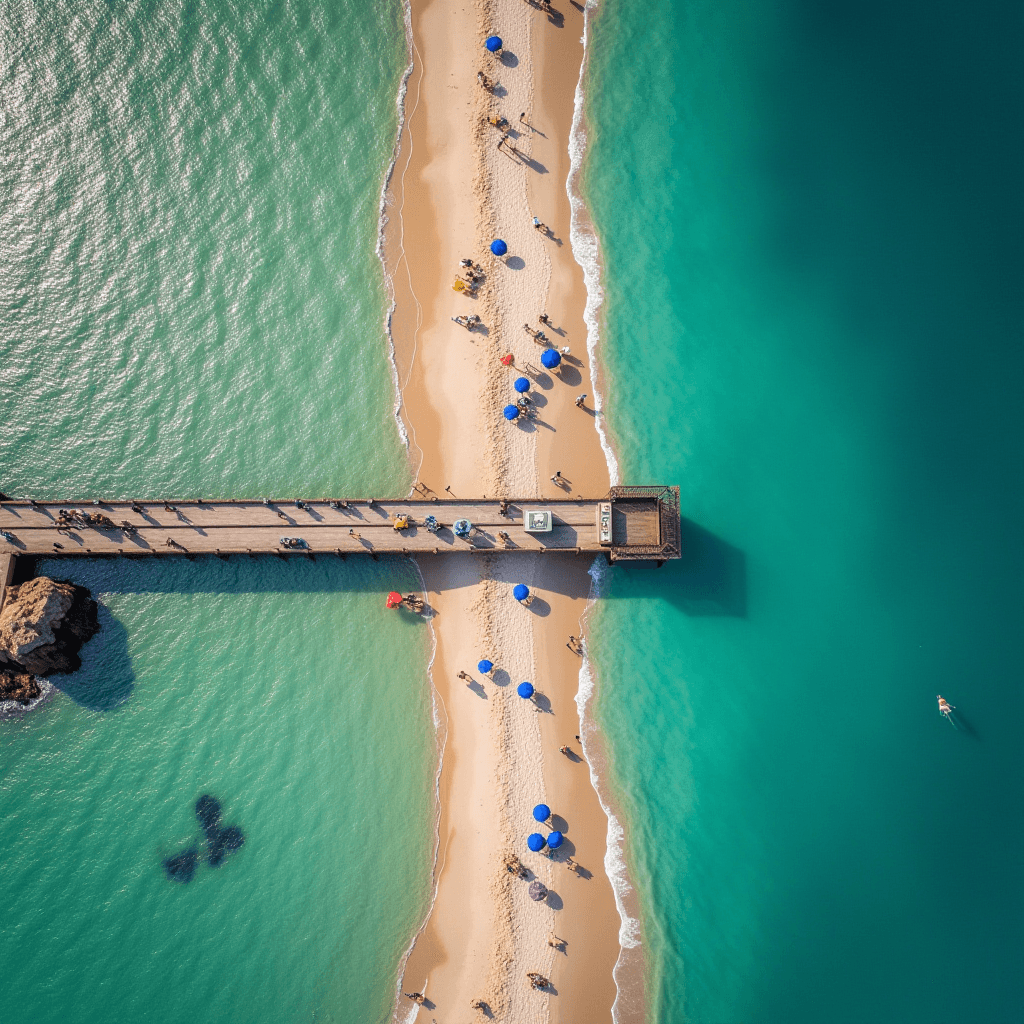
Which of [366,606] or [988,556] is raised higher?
[988,556]

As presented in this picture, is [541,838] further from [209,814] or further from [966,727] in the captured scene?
[966,727]

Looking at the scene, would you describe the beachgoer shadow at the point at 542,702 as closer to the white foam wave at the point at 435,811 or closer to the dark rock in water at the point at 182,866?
the white foam wave at the point at 435,811

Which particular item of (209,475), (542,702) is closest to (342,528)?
(209,475)

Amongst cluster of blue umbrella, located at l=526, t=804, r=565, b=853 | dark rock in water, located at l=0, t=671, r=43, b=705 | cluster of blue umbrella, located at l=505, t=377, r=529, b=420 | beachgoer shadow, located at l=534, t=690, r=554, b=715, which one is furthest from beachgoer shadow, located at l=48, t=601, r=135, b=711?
cluster of blue umbrella, located at l=505, t=377, r=529, b=420

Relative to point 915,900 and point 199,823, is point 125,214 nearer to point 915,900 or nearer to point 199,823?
point 199,823

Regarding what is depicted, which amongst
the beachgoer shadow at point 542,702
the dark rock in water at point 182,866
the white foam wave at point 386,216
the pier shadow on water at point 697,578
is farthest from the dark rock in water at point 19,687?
the pier shadow on water at point 697,578

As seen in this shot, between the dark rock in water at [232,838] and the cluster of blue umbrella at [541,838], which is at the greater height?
the cluster of blue umbrella at [541,838]

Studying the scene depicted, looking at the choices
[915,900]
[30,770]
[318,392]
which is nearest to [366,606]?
[318,392]
